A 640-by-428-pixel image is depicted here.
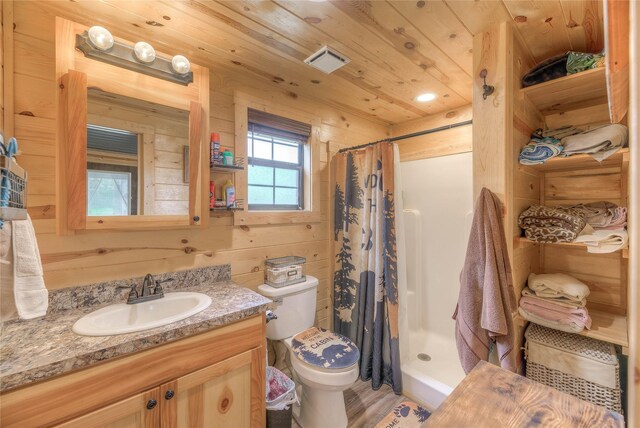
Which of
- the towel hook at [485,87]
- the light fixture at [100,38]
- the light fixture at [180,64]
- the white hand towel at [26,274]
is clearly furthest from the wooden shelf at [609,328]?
the light fixture at [100,38]

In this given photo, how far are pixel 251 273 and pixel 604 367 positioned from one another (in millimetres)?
1922

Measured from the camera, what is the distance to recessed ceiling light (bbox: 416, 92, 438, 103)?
2.14m

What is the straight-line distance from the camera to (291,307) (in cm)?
187

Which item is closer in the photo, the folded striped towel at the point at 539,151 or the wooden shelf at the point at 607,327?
the wooden shelf at the point at 607,327

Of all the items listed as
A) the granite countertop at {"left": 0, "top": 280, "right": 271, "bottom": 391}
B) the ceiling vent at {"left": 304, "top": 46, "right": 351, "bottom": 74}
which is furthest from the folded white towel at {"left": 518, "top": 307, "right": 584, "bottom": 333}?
the ceiling vent at {"left": 304, "top": 46, "right": 351, "bottom": 74}

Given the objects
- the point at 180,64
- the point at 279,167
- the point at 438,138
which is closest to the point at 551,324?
the point at 438,138

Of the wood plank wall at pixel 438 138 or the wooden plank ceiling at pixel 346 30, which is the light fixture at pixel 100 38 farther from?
the wood plank wall at pixel 438 138

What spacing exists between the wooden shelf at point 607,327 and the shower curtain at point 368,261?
0.79 m

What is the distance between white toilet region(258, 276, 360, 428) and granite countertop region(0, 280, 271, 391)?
490mm

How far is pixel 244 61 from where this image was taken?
5.56 ft

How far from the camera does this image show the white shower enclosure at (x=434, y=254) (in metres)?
2.14

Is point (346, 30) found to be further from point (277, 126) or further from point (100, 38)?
point (100, 38)

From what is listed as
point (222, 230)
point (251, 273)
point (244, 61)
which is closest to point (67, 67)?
point (244, 61)

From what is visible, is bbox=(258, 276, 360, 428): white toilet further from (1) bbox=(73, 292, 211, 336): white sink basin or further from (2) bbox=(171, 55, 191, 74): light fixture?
(2) bbox=(171, 55, 191, 74): light fixture
